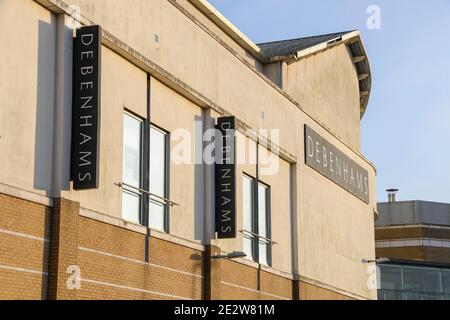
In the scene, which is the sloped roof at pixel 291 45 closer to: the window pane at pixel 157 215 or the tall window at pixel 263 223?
the tall window at pixel 263 223

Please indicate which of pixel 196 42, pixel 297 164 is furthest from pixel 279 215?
pixel 196 42

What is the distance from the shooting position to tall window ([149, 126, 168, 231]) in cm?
2270

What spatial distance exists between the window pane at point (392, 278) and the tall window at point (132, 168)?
37.6 metres

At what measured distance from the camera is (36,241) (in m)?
18.1

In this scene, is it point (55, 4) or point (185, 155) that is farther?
point (185, 155)

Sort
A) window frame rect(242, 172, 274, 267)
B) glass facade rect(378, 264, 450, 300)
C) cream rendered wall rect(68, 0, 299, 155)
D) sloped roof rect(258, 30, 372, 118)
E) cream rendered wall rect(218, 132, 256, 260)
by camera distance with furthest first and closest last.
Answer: glass facade rect(378, 264, 450, 300) < sloped roof rect(258, 30, 372, 118) < window frame rect(242, 172, 274, 267) < cream rendered wall rect(218, 132, 256, 260) < cream rendered wall rect(68, 0, 299, 155)

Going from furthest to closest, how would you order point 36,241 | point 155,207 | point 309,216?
1. point 309,216
2. point 155,207
3. point 36,241

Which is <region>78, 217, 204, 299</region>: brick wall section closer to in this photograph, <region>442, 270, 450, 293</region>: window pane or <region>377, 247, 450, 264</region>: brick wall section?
<region>442, 270, 450, 293</region>: window pane

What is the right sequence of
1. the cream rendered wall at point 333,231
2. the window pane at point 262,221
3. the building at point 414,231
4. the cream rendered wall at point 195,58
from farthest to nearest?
the building at point 414,231
the cream rendered wall at point 333,231
the window pane at point 262,221
the cream rendered wall at point 195,58

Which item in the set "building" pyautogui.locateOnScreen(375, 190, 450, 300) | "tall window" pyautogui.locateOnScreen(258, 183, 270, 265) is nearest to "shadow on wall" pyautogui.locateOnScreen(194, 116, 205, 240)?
"tall window" pyautogui.locateOnScreen(258, 183, 270, 265)

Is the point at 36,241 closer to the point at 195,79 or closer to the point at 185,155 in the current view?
the point at 185,155

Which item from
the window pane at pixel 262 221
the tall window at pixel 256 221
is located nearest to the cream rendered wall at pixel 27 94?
the tall window at pixel 256 221

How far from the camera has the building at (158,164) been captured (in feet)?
59.9
